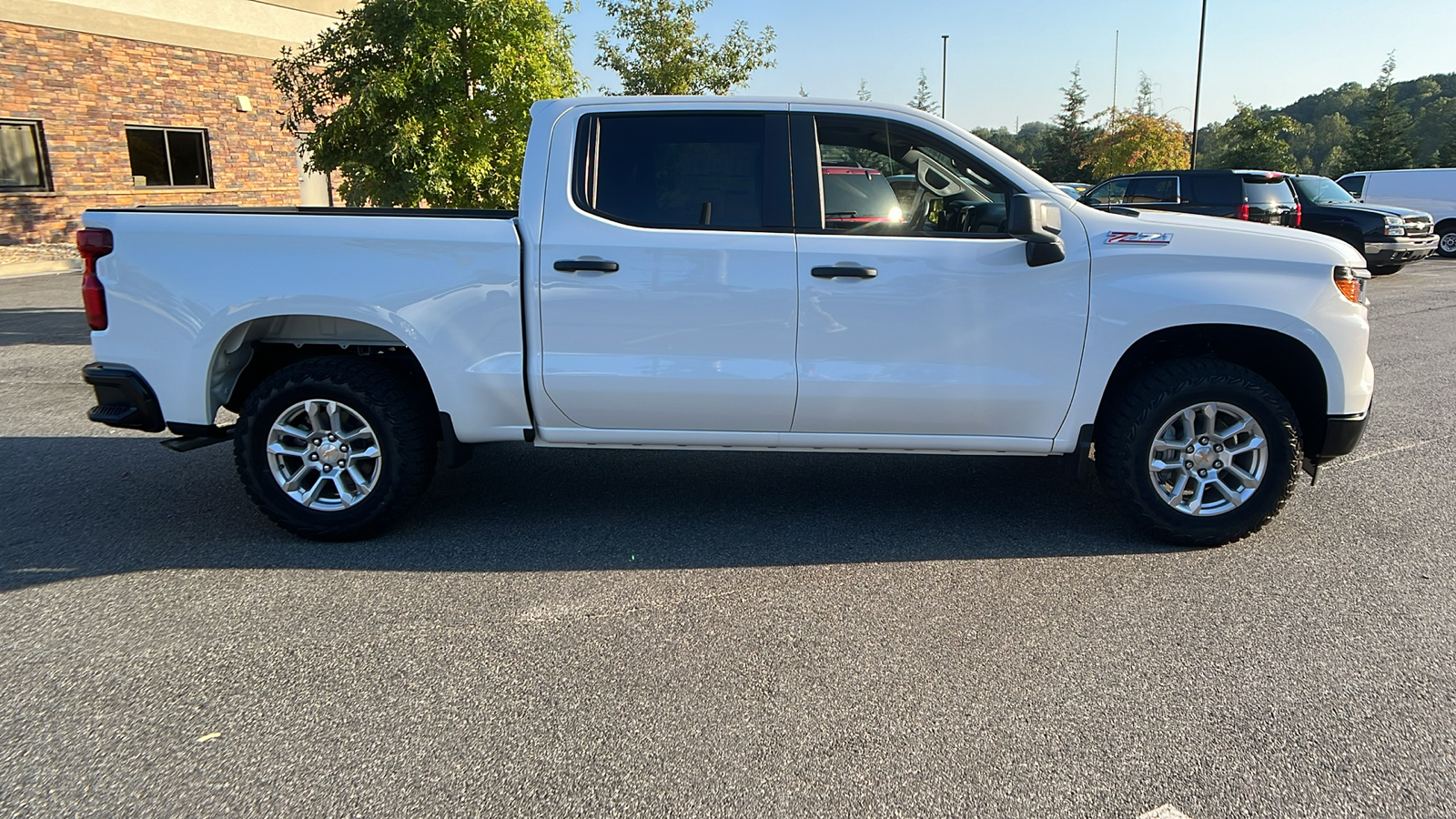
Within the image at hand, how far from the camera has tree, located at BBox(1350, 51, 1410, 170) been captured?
40.8 meters

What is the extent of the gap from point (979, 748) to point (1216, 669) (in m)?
1.05

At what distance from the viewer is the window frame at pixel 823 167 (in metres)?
4.33

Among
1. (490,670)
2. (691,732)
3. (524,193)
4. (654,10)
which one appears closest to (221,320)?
(524,193)

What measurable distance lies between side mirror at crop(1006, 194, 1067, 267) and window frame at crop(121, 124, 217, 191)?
21359 millimetres

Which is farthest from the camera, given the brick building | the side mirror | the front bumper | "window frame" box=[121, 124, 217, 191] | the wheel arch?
"window frame" box=[121, 124, 217, 191]

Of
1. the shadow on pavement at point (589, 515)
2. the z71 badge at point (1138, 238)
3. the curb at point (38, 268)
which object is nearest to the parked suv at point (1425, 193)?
the shadow on pavement at point (589, 515)

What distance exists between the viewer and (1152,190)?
16453 millimetres

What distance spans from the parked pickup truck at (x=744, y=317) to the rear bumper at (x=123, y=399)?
0.05ft

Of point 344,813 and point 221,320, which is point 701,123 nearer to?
point 221,320

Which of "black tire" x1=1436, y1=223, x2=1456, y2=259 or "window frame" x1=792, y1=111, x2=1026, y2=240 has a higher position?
"window frame" x1=792, y1=111, x2=1026, y2=240

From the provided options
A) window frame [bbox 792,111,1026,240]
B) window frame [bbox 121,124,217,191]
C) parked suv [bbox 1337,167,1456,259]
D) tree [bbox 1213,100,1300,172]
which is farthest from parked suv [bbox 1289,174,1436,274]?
tree [bbox 1213,100,1300,172]

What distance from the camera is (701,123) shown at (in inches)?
176

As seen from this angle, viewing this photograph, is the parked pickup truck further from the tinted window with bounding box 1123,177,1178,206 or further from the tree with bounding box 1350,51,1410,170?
the tree with bounding box 1350,51,1410,170

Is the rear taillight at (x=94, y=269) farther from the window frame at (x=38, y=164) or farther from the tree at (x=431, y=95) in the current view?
the window frame at (x=38, y=164)
